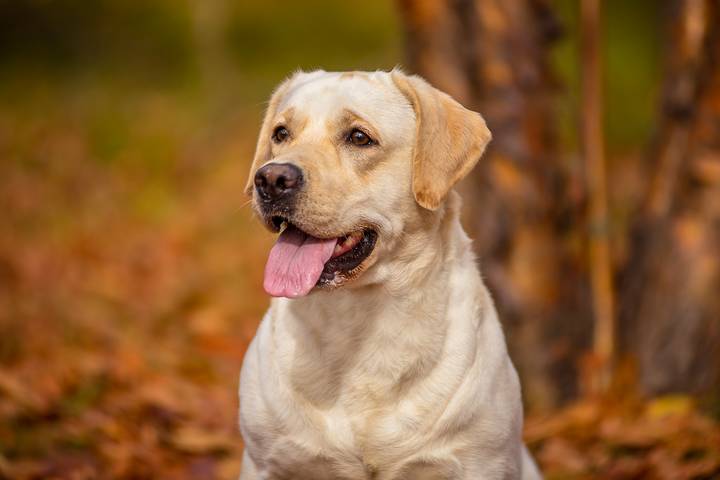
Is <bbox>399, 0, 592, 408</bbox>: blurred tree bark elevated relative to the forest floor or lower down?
elevated

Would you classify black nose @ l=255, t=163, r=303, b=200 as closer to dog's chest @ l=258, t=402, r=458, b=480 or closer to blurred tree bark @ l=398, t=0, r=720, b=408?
dog's chest @ l=258, t=402, r=458, b=480

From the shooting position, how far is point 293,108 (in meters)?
3.40

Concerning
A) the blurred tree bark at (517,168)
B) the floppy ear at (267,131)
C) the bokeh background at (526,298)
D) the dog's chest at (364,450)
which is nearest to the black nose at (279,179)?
the floppy ear at (267,131)

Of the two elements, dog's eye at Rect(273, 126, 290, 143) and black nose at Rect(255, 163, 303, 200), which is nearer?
black nose at Rect(255, 163, 303, 200)

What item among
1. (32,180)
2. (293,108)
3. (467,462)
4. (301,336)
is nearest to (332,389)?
(301,336)

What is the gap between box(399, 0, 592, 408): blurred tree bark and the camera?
5312mm

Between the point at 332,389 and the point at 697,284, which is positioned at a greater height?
the point at 332,389

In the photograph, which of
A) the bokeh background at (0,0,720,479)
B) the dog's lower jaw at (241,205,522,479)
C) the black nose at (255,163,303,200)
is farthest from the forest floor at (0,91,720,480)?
the black nose at (255,163,303,200)

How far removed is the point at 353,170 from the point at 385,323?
0.56 meters

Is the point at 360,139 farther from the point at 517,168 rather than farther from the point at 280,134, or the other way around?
the point at 517,168

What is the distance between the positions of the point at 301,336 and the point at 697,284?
256cm

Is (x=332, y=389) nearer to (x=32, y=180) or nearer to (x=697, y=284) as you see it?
(x=697, y=284)

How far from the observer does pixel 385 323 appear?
333cm

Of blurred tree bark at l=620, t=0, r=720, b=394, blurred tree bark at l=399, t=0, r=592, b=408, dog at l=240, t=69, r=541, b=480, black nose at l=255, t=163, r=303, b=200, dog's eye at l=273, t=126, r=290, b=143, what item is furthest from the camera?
blurred tree bark at l=399, t=0, r=592, b=408
